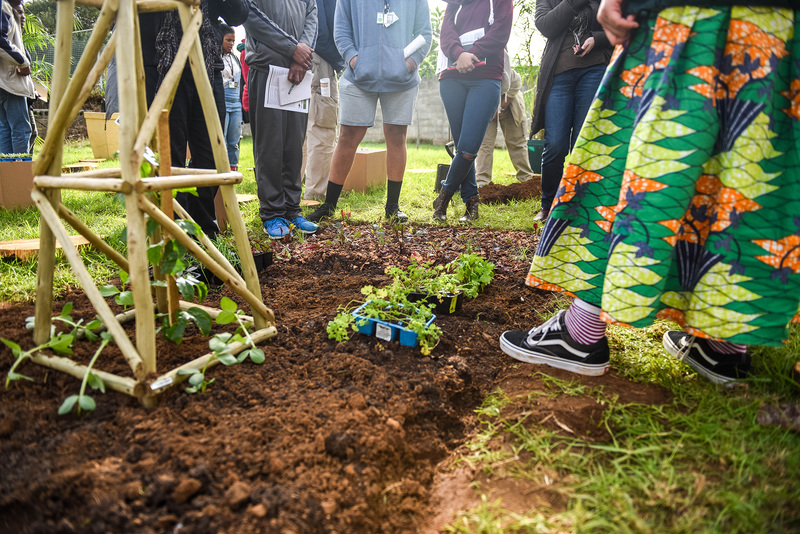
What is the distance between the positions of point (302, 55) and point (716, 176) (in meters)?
2.79

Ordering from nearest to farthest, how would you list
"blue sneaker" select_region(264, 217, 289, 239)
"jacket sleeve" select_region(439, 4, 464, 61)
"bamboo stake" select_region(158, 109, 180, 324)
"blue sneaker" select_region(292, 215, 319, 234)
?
1. "bamboo stake" select_region(158, 109, 180, 324)
2. "blue sneaker" select_region(264, 217, 289, 239)
3. "blue sneaker" select_region(292, 215, 319, 234)
4. "jacket sleeve" select_region(439, 4, 464, 61)

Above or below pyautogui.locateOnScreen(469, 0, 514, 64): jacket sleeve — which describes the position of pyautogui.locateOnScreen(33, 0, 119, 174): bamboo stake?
below

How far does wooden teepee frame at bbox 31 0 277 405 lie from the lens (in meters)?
1.22

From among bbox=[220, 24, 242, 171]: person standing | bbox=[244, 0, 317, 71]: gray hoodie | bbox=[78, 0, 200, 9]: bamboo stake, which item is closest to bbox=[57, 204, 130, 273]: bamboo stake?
bbox=[78, 0, 200, 9]: bamboo stake

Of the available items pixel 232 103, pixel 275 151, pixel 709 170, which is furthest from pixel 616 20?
pixel 232 103

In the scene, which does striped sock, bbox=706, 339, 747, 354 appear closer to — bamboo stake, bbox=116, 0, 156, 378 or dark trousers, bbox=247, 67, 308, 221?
bamboo stake, bbox=116, 0, 156, 378

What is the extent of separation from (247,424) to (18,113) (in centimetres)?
484

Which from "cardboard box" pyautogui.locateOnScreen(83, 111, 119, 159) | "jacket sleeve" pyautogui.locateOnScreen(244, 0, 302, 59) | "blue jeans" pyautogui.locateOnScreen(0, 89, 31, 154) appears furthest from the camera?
"cardboard box" pyautogui.locateOnScreen(83, 111, 119, 159)

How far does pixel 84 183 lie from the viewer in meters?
1.26

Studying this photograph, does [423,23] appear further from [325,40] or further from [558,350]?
[558,350]

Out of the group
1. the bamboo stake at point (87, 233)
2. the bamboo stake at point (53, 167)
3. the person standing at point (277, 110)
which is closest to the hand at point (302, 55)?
the person standing at point (277, 110)

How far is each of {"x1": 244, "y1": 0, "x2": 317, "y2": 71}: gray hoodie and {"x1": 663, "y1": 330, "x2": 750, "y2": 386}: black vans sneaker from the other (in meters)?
2.96

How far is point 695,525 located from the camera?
0.99 metres

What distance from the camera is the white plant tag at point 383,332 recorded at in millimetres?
1733
